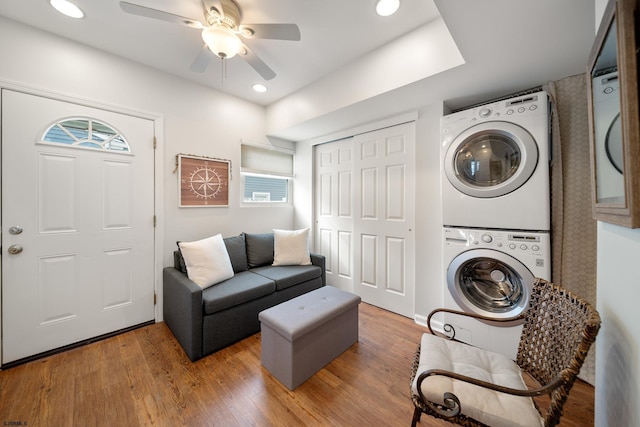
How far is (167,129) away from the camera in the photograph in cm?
245

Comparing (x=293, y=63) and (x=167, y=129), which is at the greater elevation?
(x=293, y=63)

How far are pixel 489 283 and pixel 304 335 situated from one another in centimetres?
155

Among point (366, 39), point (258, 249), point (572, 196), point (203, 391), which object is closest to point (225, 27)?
point (366, 39)

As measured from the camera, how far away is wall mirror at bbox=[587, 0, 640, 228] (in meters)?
0.65

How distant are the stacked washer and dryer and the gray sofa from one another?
62.1 inches

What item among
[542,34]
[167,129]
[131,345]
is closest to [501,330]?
[542,34]

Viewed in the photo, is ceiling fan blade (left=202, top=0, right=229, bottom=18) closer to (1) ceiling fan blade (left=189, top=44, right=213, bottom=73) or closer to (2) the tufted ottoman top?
(1) ceiling fan blade (left=189, top=44, right=213, bottom=73)

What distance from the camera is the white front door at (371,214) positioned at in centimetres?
251

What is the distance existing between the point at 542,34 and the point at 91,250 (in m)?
3.68

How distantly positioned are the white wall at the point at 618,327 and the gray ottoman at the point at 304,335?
1.33 m

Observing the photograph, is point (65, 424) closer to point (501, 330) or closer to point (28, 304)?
point (28, 304)

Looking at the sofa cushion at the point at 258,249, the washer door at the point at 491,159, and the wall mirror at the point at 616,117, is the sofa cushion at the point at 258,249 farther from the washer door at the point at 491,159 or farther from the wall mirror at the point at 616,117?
the wall mirror at the point at 616,117

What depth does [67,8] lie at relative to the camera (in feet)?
5.32

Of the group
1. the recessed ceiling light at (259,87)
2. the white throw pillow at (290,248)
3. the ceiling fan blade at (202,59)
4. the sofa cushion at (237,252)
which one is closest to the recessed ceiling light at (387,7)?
the ceiling fan blade at (202,59)
